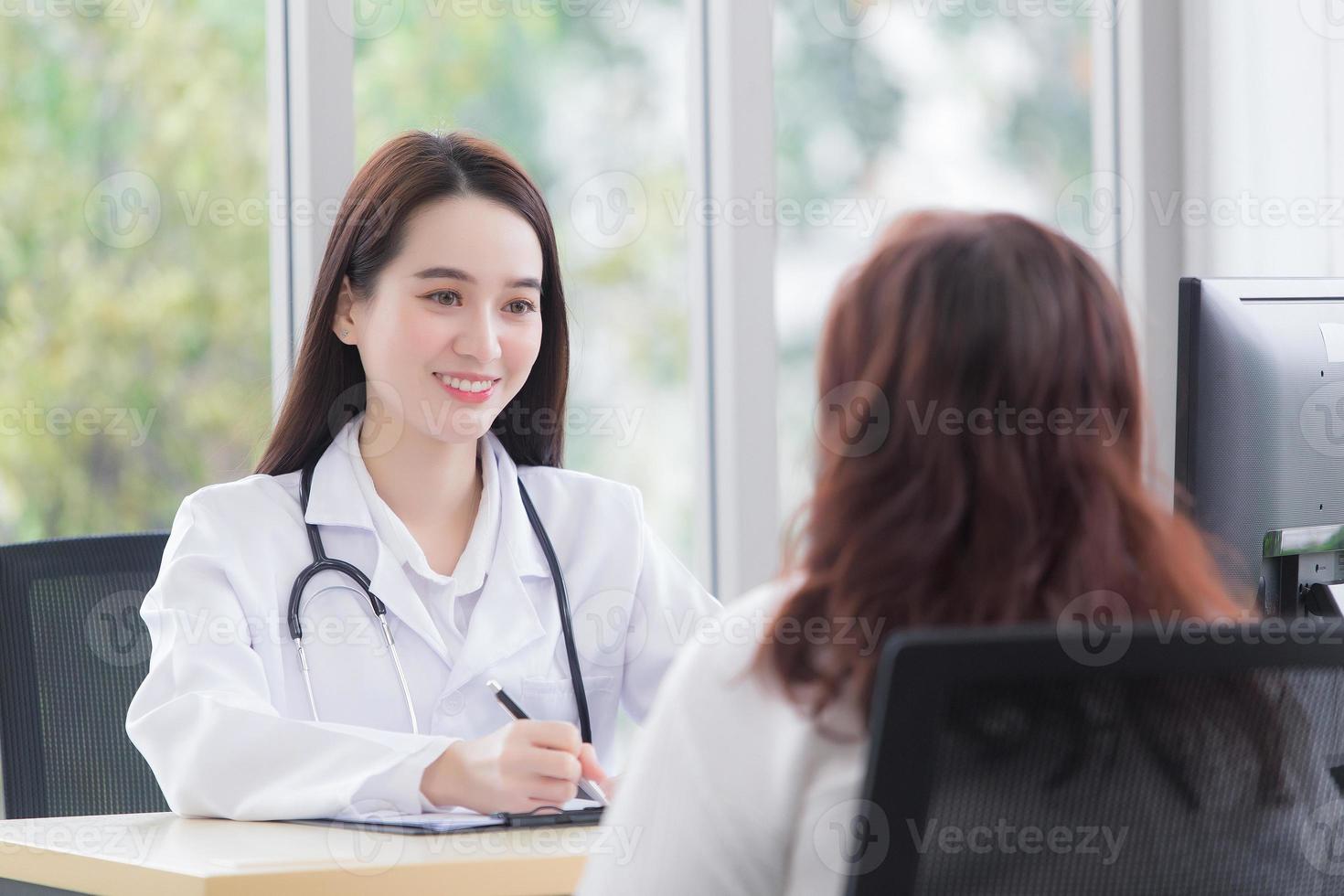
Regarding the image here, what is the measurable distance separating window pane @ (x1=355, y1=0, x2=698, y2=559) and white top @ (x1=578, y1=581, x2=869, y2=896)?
1896mm

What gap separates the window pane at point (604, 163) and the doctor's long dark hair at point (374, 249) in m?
0.83

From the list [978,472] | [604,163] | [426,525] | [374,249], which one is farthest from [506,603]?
[604,163]

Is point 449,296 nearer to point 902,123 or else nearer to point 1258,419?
point 1258,419

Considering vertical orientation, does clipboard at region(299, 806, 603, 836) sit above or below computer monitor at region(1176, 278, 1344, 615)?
below

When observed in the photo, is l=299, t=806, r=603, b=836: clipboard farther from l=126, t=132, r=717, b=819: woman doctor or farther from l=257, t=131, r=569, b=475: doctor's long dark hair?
l=257, t=131, r=569, b=475: doctor's long dark hair

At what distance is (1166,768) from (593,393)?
84.2 inches

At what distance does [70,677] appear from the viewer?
1.70 metres

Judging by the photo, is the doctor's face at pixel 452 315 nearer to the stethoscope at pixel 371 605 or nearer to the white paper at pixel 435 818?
the stethoscope at pixel 371 605

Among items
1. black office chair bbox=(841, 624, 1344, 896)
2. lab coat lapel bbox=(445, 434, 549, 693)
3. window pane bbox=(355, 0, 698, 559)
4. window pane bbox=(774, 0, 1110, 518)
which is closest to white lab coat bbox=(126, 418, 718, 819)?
lab coat lapel bbox=(445, 434, 549, 693)

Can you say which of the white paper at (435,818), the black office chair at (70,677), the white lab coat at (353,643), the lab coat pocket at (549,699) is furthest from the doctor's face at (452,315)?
the white paper at (435,818)

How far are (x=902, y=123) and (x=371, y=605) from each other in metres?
1.77

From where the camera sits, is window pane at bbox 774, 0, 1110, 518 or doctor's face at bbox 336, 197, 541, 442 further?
window pane at bbox 774, 0, 1110, 518

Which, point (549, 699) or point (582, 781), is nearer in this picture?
point (582, 781)

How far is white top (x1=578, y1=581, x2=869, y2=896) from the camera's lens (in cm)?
74
